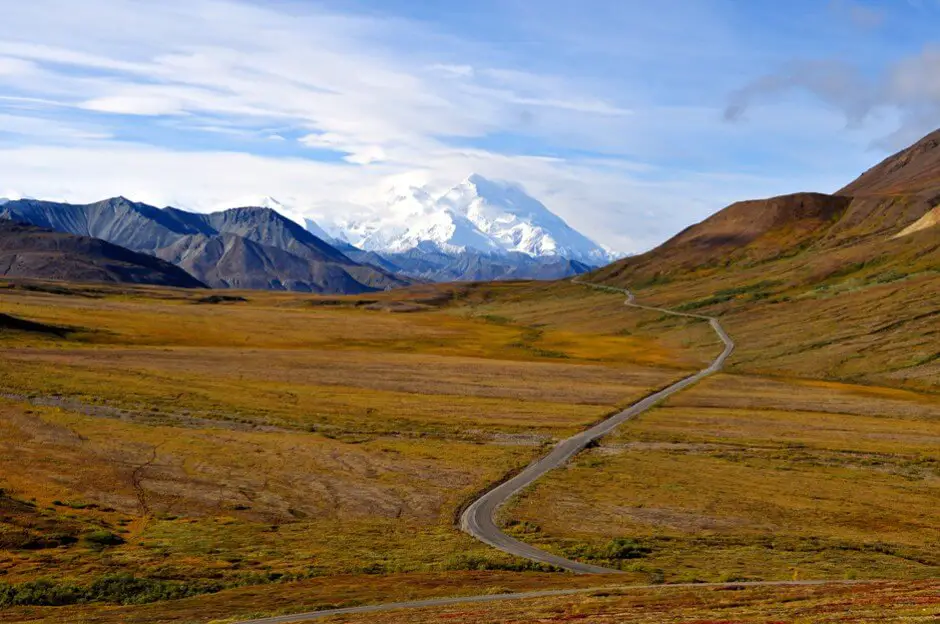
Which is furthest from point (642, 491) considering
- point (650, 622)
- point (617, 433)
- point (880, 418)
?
point (880, 418)

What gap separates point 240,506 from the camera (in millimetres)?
60906

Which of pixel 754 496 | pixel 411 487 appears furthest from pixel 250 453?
pixel 754 496

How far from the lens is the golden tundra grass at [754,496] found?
50438 millimetres

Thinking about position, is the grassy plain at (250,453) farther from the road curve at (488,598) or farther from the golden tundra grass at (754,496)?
the golden tundra grass at (754,496)

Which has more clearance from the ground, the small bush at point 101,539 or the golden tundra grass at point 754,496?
the small bush at point 101,539

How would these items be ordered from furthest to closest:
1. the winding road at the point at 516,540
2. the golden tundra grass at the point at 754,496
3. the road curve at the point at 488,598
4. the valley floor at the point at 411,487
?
the golden tundra grass at the point at 754,496
the valley floor at the point at 411,487
the winding road at the point at 516,540
the road curve at the point at 488,598

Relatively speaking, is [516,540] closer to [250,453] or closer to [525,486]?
[525,486]

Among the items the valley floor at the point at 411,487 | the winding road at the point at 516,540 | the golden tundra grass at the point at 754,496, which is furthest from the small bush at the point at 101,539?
the golden tundra grass at the point at 754,496

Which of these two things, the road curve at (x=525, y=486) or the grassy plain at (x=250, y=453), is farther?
the road curve at (x=525, y=486)

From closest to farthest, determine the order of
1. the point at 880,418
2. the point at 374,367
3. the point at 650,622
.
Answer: the point at 650,622, the point at 880,418, the point at 374,367

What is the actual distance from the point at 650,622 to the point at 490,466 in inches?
1778

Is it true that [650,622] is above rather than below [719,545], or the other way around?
above

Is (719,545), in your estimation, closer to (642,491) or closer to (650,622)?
(642,491)

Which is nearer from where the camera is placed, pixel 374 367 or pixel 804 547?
pixel 804 547
